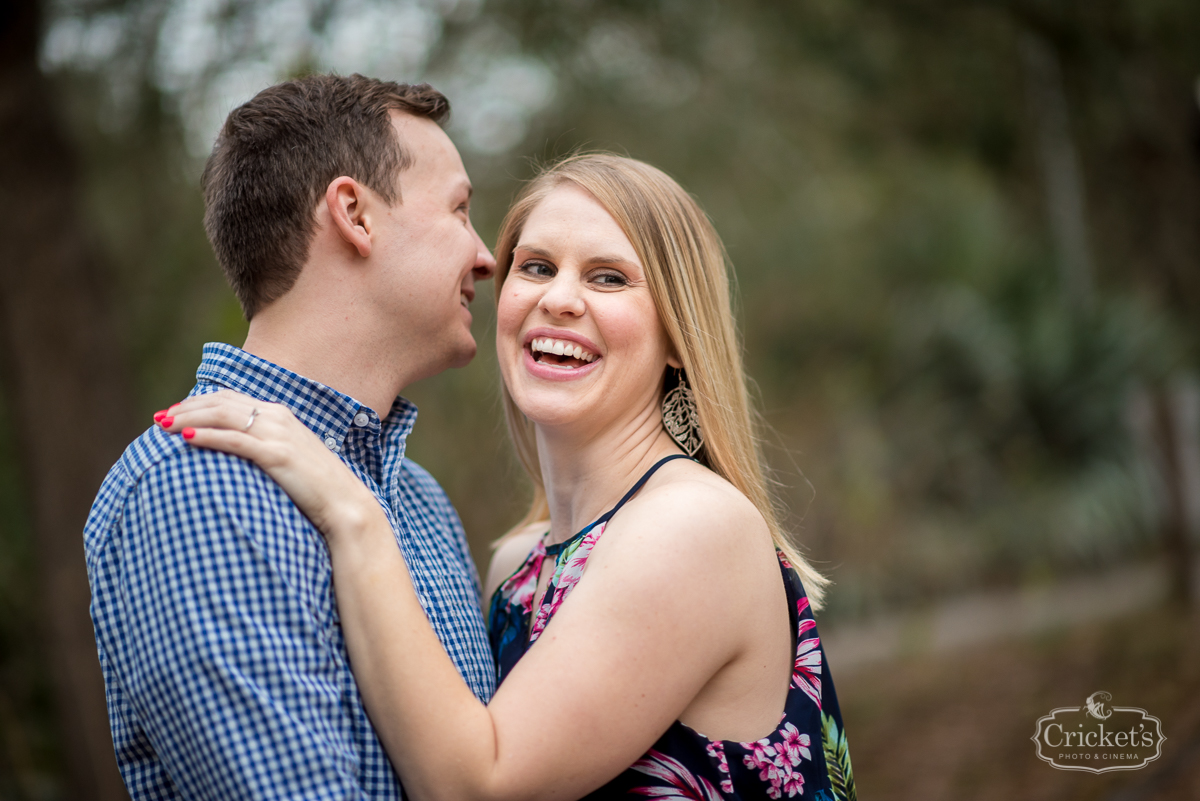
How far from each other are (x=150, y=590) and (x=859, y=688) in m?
5.70

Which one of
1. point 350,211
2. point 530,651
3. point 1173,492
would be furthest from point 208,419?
point 1173,492

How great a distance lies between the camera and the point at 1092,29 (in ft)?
17.4

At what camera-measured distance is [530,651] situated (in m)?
1.87

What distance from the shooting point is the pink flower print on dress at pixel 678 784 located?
1956 millimetres

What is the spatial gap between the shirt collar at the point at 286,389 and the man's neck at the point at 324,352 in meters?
0.06

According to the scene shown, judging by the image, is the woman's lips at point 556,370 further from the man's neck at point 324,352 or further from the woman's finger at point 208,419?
the woman's finger at point 208,419

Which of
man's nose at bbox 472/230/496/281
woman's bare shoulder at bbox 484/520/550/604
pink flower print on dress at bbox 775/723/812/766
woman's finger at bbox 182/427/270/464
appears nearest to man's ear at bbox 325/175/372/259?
man's nose at bbox 472/230/496/281

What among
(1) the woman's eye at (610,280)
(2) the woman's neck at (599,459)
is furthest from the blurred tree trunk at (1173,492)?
(1) the woman's eye at (610,280)

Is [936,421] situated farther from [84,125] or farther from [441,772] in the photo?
[441,772]

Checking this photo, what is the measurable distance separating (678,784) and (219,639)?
947mm

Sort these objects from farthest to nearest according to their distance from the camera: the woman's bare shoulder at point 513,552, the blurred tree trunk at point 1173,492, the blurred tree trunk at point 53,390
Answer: the blurred tree trunk at point 1173,492 → the blurred tree trunk at point 53,390 → the woman's bare shoulder at point 513,552

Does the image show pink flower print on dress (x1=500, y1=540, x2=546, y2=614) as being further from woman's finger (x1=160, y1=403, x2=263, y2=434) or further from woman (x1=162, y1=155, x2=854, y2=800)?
woman's finger (x1=160, y1=403, x2=263, y2=434)

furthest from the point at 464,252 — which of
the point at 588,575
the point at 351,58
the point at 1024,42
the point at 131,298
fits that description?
the point at 1024,42
